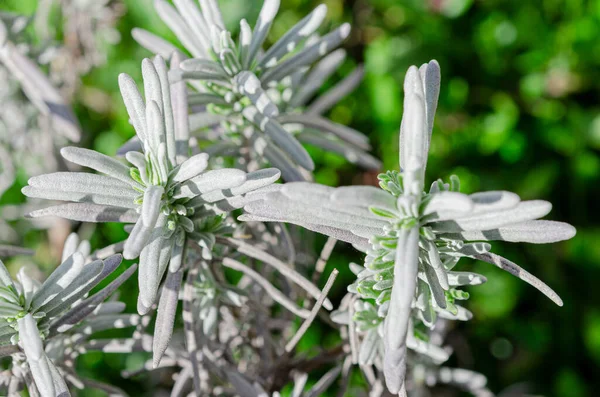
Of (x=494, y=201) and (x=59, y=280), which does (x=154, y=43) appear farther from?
(x=494, y=201)

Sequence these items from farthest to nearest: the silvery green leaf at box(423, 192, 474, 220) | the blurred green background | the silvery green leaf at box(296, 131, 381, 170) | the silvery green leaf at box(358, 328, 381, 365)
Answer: the blurred green background < the silvery green leaf at box(296, 131, 381, 170) < the silvery green leaf at box(358, 328, 381, 365) < the silvery green leaf at box(423, 192, 474, 220)

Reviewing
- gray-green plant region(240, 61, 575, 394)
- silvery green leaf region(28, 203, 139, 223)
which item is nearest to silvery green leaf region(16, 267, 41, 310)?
silvery green leaf region(28, 203, 139, 223)

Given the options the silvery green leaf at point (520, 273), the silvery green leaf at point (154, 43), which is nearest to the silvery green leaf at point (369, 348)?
the silvery green leaf at point (520, 273)

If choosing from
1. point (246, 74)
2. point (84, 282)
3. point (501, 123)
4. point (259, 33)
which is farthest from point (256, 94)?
point (501, 123)

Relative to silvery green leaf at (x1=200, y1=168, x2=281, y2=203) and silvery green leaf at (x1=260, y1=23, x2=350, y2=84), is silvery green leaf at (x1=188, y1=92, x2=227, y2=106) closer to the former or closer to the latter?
silvery green leaf at (x1=260, y1=23, x2=350, y2=84)

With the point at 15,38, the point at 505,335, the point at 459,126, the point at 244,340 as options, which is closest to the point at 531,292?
the point at 505,335

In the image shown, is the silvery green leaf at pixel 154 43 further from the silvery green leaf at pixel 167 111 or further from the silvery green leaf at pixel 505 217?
the silvery green leaf at pixel 505 217
